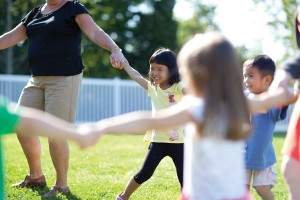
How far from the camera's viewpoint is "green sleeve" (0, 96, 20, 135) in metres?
2.69

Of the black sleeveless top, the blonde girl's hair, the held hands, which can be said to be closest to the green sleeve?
the blonde girl's hair

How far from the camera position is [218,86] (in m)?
2.73

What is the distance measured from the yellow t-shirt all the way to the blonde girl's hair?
2239 mm

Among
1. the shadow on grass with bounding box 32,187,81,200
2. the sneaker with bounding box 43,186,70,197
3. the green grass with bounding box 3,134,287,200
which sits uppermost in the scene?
the sneaker with bounding box 43,186,70,197

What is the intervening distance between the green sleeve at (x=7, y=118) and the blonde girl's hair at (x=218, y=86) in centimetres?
84

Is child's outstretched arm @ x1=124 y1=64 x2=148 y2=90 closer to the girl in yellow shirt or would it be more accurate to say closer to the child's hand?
the girl in yellow shirt

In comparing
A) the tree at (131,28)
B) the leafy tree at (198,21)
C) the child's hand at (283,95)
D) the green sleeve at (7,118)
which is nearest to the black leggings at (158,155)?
the child's hand at (283,95)

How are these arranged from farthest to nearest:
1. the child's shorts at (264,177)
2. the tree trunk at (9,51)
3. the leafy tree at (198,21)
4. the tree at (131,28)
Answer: the leafy tree at (198,21)
the tree at (131,28)
the tree trunk at (9,51)
the child's shorts at (264,177)

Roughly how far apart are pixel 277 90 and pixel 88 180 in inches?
→ 142

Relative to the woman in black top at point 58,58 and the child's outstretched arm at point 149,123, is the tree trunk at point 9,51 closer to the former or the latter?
the woman in black top at point 58,58

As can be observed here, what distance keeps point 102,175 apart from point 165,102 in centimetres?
214

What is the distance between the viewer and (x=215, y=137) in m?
2.78

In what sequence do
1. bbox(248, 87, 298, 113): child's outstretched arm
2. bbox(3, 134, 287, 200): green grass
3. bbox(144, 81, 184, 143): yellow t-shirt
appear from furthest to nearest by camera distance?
bbox(3, 134, 287, 200): green grass
bbox(144, 81, 184, 143): yellow t-shirt
bbox(248, 87, 298, 113): child's outstretched arm

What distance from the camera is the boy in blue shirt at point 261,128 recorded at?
14.6ft
